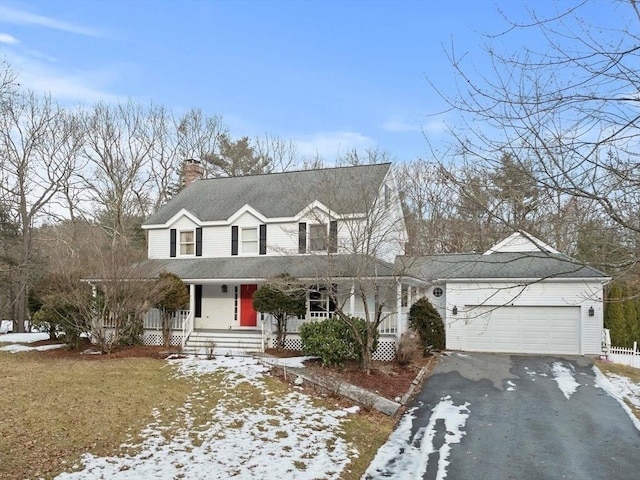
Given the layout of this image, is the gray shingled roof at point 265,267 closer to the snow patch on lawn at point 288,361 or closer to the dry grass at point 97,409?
the snow patch on lawn at point 288,361

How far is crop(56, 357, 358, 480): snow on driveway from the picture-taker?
6758 mm

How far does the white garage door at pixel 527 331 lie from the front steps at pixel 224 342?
25.8 feet

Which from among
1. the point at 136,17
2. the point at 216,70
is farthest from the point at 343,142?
the point at 136,17

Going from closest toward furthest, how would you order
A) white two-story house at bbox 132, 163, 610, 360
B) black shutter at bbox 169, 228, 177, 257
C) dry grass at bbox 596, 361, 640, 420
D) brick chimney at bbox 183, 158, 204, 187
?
white two-story house at bbox 132, 163, 610, 360 → dry grass at bbox 596, 361, 640, 420 → black shutter at bbox 169, 228, 177, 257 → brick chimney at bbox 183, 158, 204, 187

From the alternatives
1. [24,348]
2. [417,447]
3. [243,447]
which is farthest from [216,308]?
[417,447]

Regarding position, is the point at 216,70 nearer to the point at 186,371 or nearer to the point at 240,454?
the point at 186,371

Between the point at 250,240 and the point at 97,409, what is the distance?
35.0ft

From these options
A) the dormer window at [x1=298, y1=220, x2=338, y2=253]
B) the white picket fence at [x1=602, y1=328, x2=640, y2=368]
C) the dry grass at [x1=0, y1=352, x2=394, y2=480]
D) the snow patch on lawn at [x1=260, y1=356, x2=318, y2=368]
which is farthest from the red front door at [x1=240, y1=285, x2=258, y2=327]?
the white picket fence at [x1=602, y1=328, x2=640, y2=368]

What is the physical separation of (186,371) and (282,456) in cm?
623

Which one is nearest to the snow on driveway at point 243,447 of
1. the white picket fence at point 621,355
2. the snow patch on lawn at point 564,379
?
the snow patch on lawn at point 564,379

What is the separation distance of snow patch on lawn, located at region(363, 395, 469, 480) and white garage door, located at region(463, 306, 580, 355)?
7213 millimetres

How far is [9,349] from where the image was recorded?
1739 centimetres

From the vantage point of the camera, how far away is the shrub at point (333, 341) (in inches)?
521

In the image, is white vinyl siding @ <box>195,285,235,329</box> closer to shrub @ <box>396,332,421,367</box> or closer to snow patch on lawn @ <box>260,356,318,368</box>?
snow patch on lawn @ <box>260,356,318,368</box>
